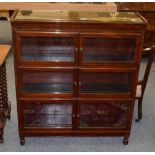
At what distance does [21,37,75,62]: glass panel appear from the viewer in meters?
1.95

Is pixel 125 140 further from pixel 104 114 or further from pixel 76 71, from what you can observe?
pixel 76 71

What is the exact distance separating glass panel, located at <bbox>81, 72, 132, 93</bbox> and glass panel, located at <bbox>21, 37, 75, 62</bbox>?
0.25 metres

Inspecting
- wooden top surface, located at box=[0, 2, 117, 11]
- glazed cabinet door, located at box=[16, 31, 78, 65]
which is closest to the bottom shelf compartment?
glazed cabinet door, located at box=[16, 31, 78, 65]

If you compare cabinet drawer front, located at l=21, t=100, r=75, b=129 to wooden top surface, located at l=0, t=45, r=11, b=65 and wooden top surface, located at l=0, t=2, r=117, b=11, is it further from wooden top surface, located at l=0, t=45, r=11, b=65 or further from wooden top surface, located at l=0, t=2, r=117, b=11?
wooden top surface, located at l=0, t=2, r=117, b=11

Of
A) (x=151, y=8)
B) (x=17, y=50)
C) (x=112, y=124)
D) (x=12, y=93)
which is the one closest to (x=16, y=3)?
(x=12, y=93)

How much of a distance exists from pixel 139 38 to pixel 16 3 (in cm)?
264

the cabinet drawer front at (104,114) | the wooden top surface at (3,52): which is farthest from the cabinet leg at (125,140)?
the wooden top surface at (3,52)

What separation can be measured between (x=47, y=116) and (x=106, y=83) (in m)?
0.58

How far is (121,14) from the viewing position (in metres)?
2.11

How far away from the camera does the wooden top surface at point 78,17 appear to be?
74.1 inches

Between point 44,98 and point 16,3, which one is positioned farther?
point 16,3

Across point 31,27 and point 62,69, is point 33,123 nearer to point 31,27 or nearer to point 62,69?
point 62,69

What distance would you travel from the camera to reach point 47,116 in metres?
2.27

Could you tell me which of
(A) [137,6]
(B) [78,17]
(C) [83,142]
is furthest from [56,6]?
(C) [83,142]
